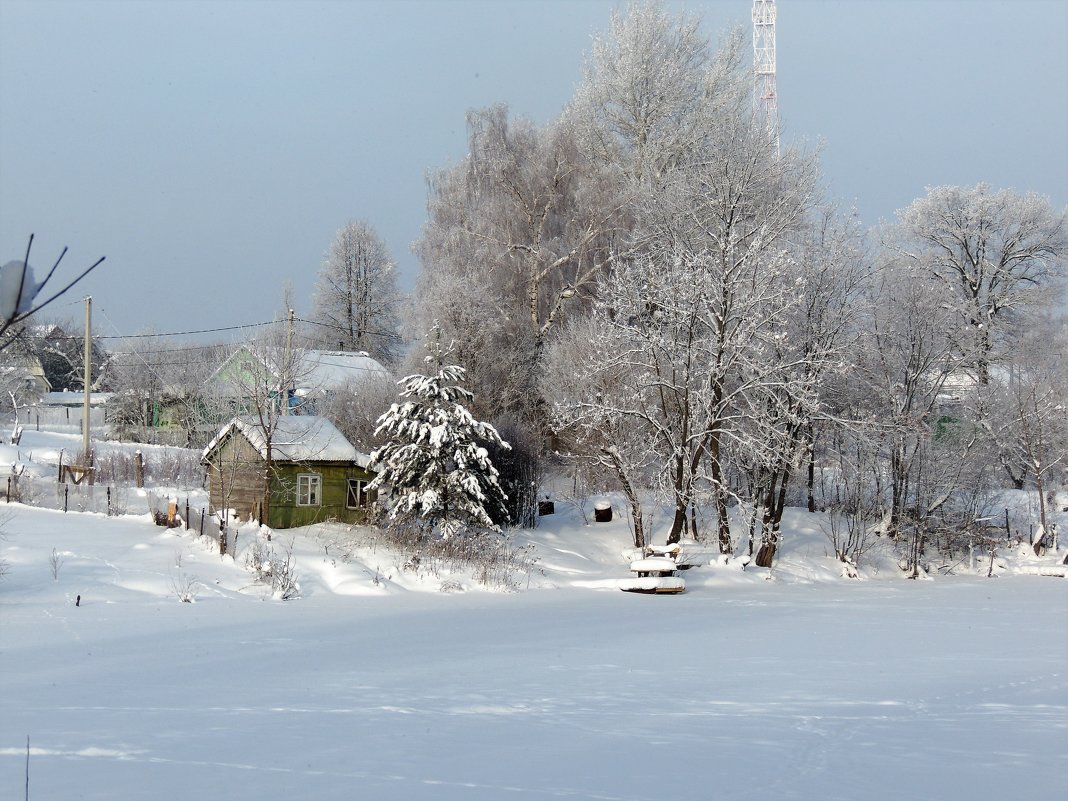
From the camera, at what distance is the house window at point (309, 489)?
24.7 metres

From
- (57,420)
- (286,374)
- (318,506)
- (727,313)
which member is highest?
(727,313)

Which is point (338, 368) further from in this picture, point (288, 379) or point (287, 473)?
point (287, 473)

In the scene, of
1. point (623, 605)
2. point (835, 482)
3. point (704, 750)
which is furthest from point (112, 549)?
point (835, 482)

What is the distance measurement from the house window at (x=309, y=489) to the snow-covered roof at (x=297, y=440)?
59 centimetres

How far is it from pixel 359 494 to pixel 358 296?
121 ft

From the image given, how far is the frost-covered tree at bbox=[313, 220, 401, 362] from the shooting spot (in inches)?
2368

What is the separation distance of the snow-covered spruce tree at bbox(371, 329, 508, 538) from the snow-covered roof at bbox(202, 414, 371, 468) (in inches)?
48.7

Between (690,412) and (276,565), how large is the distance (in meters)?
11.4

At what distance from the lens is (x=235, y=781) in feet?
19.8

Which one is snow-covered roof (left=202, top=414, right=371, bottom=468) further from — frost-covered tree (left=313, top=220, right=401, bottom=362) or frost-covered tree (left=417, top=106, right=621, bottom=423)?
frost-covered tree (left=313, top=220, right=401, bottom=362)

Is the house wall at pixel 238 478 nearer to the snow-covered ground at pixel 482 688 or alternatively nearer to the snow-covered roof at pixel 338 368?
the snow-covered ground at pixel 482 688

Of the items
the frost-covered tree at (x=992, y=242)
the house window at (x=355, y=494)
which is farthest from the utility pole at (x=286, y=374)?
the frost-covered tree at (x=992, y=242)

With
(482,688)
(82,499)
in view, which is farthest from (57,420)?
(482,688)

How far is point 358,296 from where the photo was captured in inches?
2397
